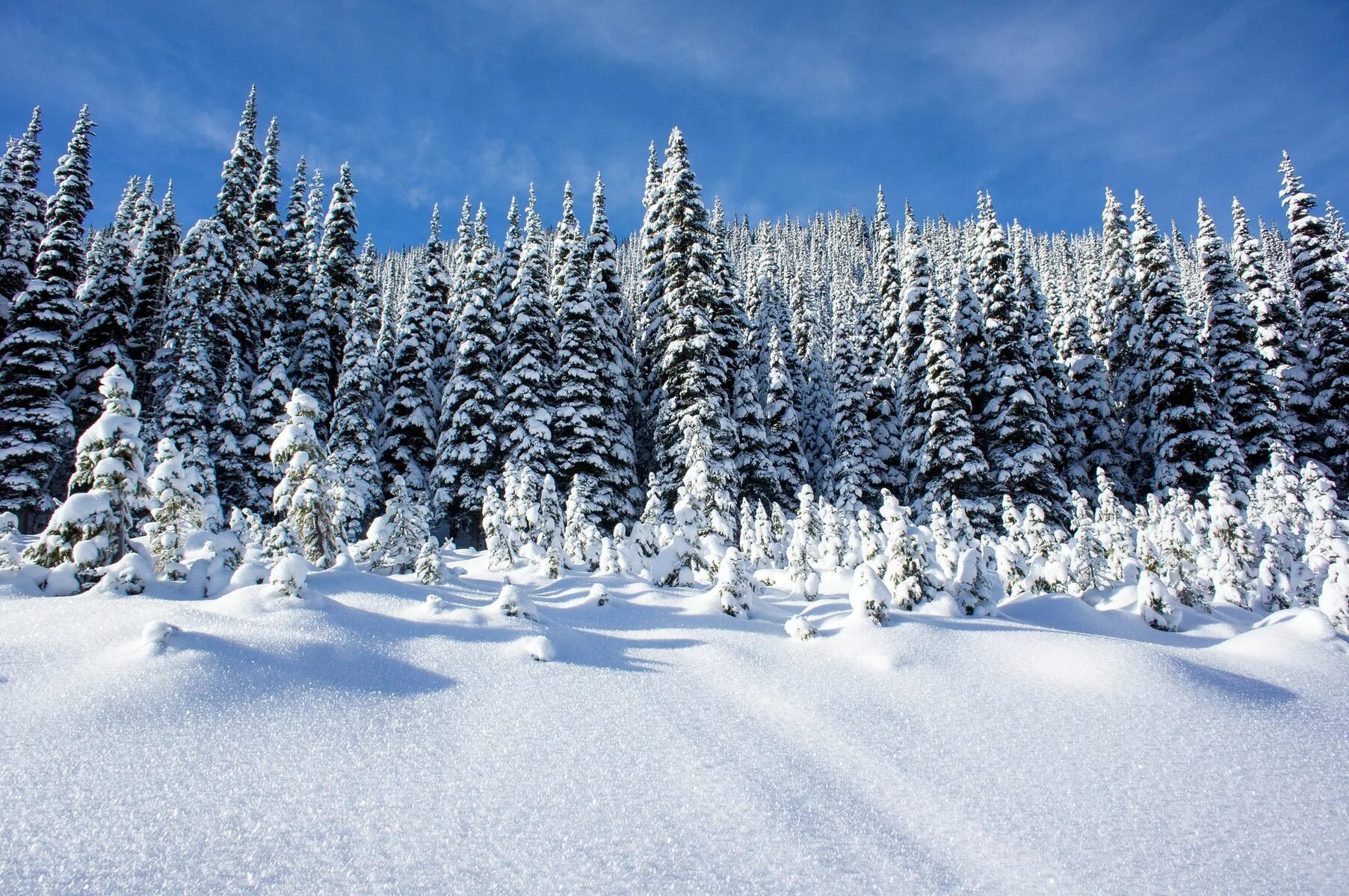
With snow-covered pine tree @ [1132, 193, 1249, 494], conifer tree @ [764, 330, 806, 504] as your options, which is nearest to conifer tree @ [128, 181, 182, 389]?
conifer tree @ [764, 330, 806, 504]

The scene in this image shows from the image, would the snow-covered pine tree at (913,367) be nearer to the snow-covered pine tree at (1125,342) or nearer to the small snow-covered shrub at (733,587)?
the snow-covered pine tree at (1125,342)

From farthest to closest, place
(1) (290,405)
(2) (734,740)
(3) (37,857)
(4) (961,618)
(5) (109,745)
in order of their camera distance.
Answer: (1) (290,405), (4) (961,618), (2) (734,740), (5) (109,745), (3) (37,857)

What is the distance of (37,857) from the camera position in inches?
111

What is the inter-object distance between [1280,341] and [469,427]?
4141cm

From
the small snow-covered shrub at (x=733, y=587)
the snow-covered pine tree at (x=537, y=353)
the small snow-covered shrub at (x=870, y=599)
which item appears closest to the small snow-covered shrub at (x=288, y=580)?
the small snow-covered shrub at (x=733, y=587)

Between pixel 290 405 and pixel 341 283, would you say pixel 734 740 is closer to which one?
pixel 290 405

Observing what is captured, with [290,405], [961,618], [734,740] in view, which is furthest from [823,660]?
[290,405]

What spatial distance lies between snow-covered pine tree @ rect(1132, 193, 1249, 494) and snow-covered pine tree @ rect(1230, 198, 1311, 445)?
469cm

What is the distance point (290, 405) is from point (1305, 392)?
44734mm

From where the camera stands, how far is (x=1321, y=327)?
3331 centimetres

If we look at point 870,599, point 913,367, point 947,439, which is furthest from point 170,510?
point 913,367

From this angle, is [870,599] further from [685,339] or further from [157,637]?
[685,339]

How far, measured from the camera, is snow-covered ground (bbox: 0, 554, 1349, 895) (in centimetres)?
312

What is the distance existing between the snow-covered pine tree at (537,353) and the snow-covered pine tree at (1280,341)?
33912 mm
